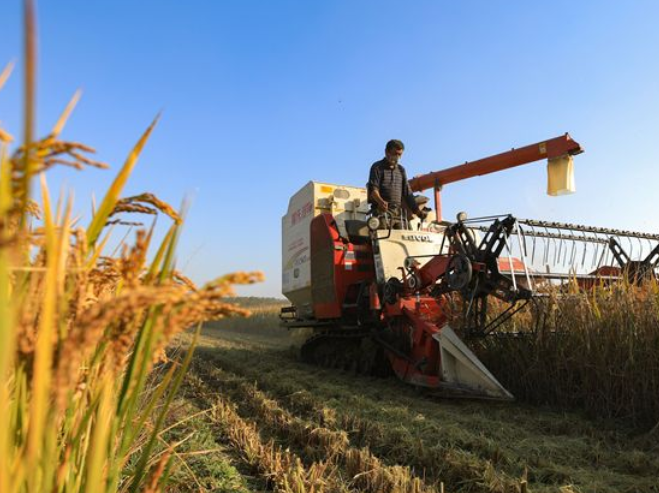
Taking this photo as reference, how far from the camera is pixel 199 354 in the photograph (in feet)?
32.4

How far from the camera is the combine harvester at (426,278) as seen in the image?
555cm

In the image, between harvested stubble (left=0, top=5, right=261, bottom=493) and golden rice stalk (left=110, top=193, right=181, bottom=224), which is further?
golden rice stalk (left=110, top=193, right=181, bottom=224)

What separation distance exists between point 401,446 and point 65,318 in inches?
123

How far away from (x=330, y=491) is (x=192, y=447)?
1075 millimetres

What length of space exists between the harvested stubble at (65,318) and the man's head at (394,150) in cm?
659

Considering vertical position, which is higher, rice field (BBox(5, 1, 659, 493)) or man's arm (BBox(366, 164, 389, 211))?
man's arm (BBox(366, 164, 389, 211))

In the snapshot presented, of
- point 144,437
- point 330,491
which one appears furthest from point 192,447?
point 330,491

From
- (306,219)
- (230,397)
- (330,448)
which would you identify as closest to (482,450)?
(330,448)

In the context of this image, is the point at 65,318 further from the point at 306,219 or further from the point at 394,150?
the point at 306,219

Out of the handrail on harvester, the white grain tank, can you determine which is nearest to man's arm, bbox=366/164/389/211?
the white grain tank

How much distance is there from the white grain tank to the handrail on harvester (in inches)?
53.2

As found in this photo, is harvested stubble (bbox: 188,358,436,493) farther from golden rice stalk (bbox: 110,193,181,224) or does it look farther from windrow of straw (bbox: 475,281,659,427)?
windrow of straw (bbox: 475,281,659,427)

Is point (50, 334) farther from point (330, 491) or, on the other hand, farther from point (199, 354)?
point (199, 354)

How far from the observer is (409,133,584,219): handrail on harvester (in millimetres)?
6918
